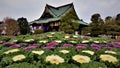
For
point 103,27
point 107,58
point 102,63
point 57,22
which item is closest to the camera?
point 102,63

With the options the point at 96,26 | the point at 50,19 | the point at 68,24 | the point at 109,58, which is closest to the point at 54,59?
the point at 109,58

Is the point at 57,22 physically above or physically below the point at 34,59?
above

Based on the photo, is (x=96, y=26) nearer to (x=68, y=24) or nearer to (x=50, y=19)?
(x=68, y=24)

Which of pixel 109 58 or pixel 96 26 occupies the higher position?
pixel 96 26

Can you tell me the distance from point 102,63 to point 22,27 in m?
24.4

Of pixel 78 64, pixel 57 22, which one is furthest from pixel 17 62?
pixel 57 22

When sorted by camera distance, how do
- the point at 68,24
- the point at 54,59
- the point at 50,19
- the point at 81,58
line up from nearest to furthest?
1. the point at 54,59
2. the point at 81,58
3. the point at 68,24
4. the point at 50,19

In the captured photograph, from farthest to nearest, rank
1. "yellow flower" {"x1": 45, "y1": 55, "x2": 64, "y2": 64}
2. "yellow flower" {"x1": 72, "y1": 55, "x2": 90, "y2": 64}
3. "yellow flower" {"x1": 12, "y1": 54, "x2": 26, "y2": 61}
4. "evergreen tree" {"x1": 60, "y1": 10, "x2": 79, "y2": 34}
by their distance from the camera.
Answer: "evergreen tree" {"x1": 60, "y1": 10, "x2": 79, "y2": 34}
"yellow flower" {"x1": 12, "y1": 54, "x2": 26, "y2": 61}
"yellow flower" {"x1": 72, "y1": 55, "x2": 90, "y2": 64}
"yellow flower" {"x1": 45, "y1": 55, "x2": 64, "y2": 64}

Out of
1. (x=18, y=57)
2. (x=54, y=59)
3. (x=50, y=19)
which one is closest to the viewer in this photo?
(x=54, y=59)

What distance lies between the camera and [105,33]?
68.4 feet

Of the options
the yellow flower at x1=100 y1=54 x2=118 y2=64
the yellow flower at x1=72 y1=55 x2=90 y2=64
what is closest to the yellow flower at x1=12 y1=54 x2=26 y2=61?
the yellow flower at x1=72 y1=55 x2=90 y2=64

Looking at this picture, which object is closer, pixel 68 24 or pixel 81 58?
pixel 81 58

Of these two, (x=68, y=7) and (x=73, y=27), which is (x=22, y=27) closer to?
(x=68, y=7)

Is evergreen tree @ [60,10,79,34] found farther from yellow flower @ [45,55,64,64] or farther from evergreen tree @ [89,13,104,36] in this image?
yellow flower @ [45,55,64,64]
